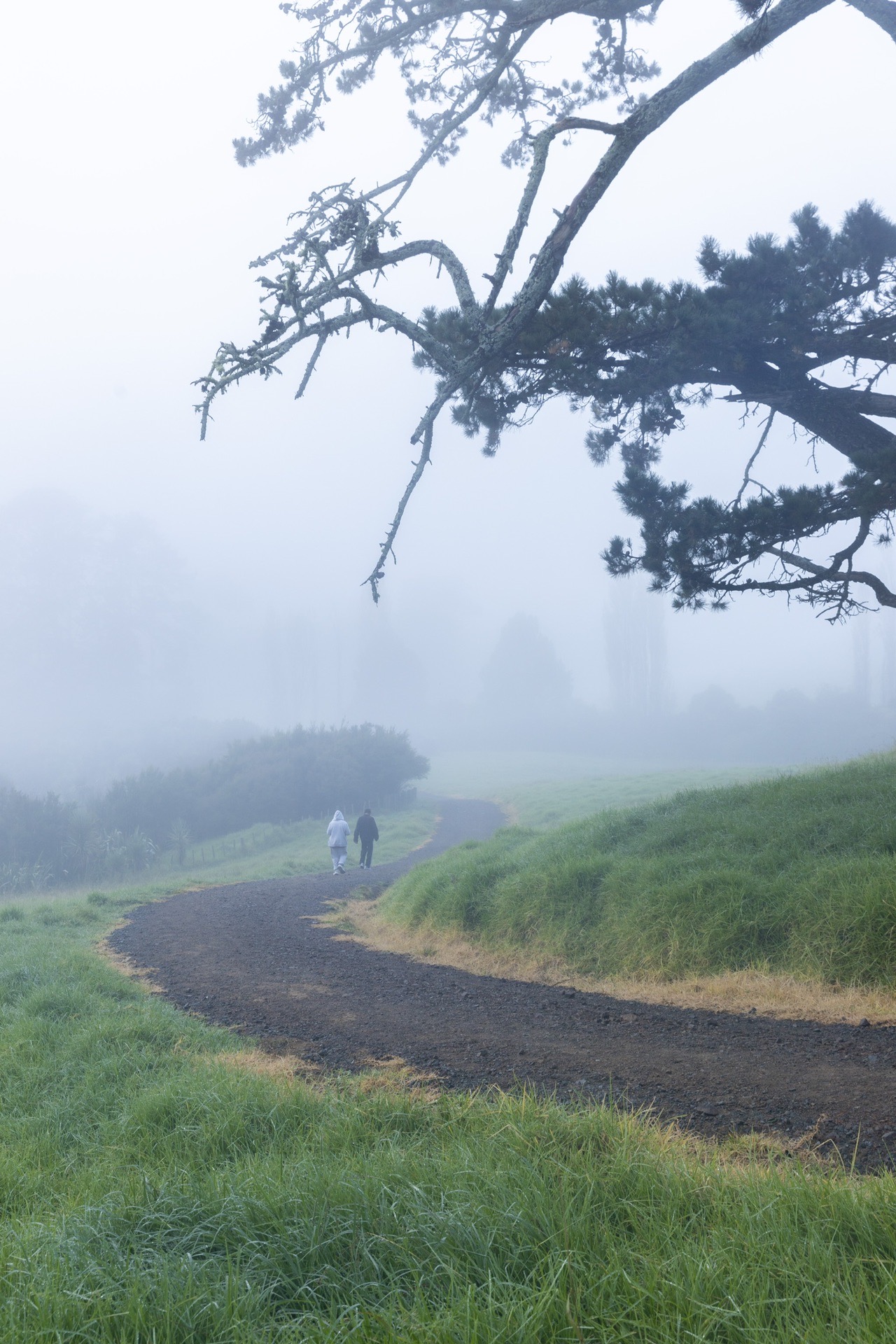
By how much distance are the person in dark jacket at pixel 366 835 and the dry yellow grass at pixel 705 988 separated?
12.2 meters

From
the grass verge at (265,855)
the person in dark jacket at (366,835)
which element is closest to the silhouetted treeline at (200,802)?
the grass verge at (265,855)

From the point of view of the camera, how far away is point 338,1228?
2404mm

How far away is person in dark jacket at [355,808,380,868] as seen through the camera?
2200 centimetres

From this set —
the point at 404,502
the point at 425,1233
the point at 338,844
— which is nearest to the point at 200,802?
the point at 338,844

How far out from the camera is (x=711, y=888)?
7.44 metres

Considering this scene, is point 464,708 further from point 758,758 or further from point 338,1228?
point 338,1228

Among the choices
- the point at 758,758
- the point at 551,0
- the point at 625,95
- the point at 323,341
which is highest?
the point at 625,95

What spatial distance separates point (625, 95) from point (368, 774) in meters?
32.9

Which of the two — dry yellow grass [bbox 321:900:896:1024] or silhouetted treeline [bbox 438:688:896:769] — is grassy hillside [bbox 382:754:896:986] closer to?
dry yellow grass [bbox 321:900:896:1024]

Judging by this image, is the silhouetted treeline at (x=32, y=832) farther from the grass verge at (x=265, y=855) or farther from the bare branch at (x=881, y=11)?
the bare branch at (x=881, y=11)

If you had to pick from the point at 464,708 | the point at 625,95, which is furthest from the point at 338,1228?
the point at 464,708

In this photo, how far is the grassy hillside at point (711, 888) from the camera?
645 cm

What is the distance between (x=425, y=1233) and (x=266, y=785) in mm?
36109

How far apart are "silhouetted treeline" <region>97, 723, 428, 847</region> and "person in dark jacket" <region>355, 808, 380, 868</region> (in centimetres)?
1217
